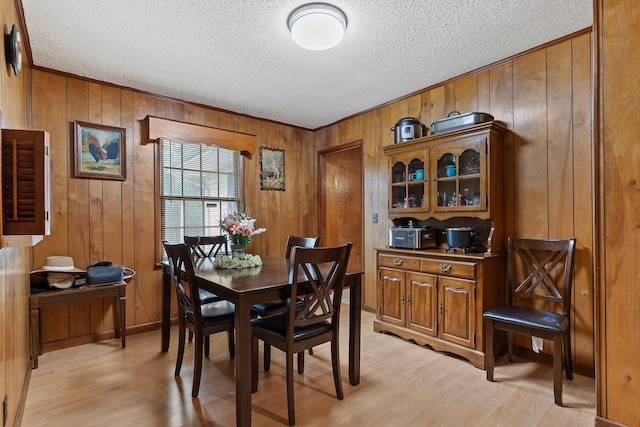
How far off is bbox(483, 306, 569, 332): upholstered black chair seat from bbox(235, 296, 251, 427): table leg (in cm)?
175

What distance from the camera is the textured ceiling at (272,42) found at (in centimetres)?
221

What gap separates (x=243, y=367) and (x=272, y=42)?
2326 mm

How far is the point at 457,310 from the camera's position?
2.78m

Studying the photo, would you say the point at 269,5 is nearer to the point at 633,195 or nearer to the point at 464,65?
the point at 464,65

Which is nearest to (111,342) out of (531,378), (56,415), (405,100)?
(56,415)

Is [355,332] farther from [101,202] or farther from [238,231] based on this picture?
[101,202]

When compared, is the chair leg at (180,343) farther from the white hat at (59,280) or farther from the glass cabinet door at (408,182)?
the glass cabinet door at (408,182)

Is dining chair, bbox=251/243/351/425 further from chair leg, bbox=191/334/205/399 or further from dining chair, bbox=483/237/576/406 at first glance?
dining chair, bbox=483/237/576/406

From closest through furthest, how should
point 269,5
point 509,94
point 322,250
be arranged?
point 322,250 < point 269,5 < point 509,94

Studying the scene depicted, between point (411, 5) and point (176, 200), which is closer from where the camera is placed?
point (411, 5)

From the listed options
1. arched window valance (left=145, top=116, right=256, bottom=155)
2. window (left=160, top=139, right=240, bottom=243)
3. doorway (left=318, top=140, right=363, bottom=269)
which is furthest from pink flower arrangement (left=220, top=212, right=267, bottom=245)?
doorway (left=318, top=140, right=363, bottom=269)

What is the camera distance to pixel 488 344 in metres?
2.43

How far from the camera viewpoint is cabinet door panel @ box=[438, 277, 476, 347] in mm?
2697

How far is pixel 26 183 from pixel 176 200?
2540 mm
